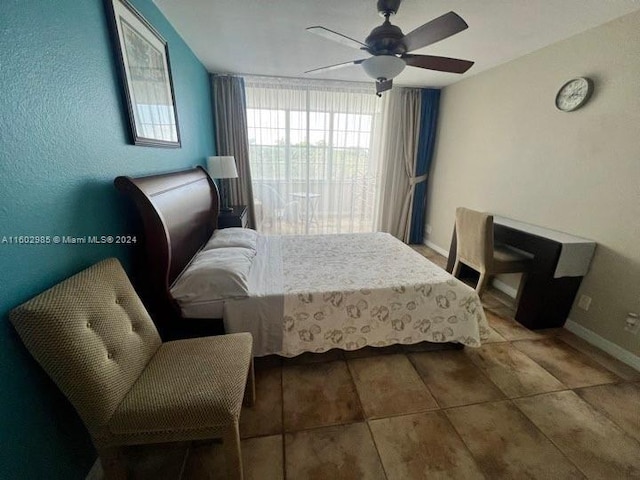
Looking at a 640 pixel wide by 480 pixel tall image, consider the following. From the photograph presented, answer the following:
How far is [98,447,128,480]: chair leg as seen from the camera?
0.98 m

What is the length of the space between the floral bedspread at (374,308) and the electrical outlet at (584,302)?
0.98 meters

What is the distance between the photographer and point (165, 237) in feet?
4.55

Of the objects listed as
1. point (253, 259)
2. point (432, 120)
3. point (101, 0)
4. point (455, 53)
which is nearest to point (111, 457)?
point (253, 259)

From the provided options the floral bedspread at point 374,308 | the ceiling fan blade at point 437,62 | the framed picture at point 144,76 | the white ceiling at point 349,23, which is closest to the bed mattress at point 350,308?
the floral bedspread at point 374,308

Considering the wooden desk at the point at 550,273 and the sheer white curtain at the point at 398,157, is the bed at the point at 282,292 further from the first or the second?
the sheer white curtain at the point at 398,157

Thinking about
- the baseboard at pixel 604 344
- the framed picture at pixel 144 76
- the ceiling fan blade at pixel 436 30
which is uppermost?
the ceiling fan blade at pixel 436 30

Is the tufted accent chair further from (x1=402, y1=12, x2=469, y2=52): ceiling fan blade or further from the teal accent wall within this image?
(x1=402, y1=12, x2=469, y2=52): ceiling fan blade

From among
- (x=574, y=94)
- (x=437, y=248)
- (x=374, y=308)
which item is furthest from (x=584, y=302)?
(x=437, y=248)

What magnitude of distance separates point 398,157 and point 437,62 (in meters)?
2.25

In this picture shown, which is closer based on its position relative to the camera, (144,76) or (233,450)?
(233,450)

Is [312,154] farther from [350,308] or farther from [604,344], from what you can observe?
[604,344]

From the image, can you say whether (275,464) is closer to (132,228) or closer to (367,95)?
(132,228)

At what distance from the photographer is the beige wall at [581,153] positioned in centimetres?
187

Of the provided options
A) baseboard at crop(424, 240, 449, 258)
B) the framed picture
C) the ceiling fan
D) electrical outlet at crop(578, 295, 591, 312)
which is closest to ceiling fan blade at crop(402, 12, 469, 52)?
the ceiling fan
